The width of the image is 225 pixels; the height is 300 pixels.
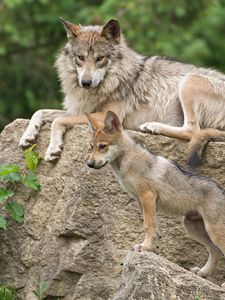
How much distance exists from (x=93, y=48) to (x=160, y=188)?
2.36m

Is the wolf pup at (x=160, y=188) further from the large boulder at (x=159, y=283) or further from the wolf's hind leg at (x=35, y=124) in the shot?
the wolf's hind leg at (x=35, y=124)

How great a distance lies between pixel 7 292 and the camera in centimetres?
984

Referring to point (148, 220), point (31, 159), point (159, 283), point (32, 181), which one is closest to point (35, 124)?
point (31, 159)

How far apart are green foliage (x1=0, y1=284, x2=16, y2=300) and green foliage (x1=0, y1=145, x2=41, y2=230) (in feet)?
1.98

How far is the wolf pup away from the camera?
9.21 meters

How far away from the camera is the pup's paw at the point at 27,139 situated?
10.8 m

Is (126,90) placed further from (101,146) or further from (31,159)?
(101,146)

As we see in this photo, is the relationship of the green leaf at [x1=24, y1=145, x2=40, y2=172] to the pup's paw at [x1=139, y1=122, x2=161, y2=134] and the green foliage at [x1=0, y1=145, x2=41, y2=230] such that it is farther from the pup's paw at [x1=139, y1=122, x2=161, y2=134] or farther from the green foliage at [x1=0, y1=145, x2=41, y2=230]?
the pup's paw at [x1=139, y1=122, x2=161, y2=134]

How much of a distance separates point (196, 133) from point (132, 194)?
1.50 metres

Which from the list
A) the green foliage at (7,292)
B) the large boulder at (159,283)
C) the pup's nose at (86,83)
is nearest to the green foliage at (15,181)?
the green foliage at (7,292)

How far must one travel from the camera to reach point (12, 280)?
10.3 meters

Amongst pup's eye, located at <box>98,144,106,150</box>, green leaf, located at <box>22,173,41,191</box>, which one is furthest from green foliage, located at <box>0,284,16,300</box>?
pup's eye, located at <box>98,144,106,150</box>

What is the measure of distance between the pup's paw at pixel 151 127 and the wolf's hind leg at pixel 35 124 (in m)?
1.15

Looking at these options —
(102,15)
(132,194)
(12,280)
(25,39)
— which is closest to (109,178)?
(132,194)
